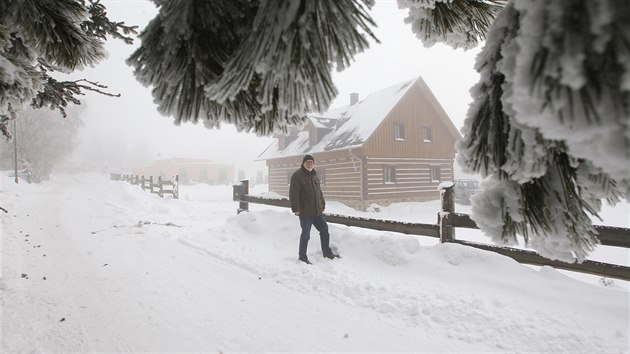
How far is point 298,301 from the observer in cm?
386

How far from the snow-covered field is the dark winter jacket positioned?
2.71 feet

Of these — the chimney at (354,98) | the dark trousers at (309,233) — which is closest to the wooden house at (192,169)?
the chimney at (354,98)

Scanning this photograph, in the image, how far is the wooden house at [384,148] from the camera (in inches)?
705

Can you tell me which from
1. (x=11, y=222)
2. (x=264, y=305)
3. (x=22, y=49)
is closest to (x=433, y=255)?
(x=264, y=305)

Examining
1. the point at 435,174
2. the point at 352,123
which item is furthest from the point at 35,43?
the point at 435,174

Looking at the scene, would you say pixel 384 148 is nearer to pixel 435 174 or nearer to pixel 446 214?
pixel 435 174

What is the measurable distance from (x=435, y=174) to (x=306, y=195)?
17.3 meters

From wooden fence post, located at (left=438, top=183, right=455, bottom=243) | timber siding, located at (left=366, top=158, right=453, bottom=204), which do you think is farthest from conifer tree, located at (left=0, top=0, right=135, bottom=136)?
timber siding, located at (left=366, top=158, right=453, bottom=204)

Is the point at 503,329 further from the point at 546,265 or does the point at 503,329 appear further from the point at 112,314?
the point at 112,314

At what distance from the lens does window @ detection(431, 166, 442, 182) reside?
2067 cm

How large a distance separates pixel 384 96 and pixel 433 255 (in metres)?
17.3

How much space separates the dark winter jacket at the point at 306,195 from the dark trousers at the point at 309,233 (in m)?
0.10

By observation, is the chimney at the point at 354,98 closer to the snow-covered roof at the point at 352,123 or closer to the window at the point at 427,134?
the snow-covered roof at the point at 352,123

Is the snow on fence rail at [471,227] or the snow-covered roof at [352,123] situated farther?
the snow-covered roof at [352,123]
